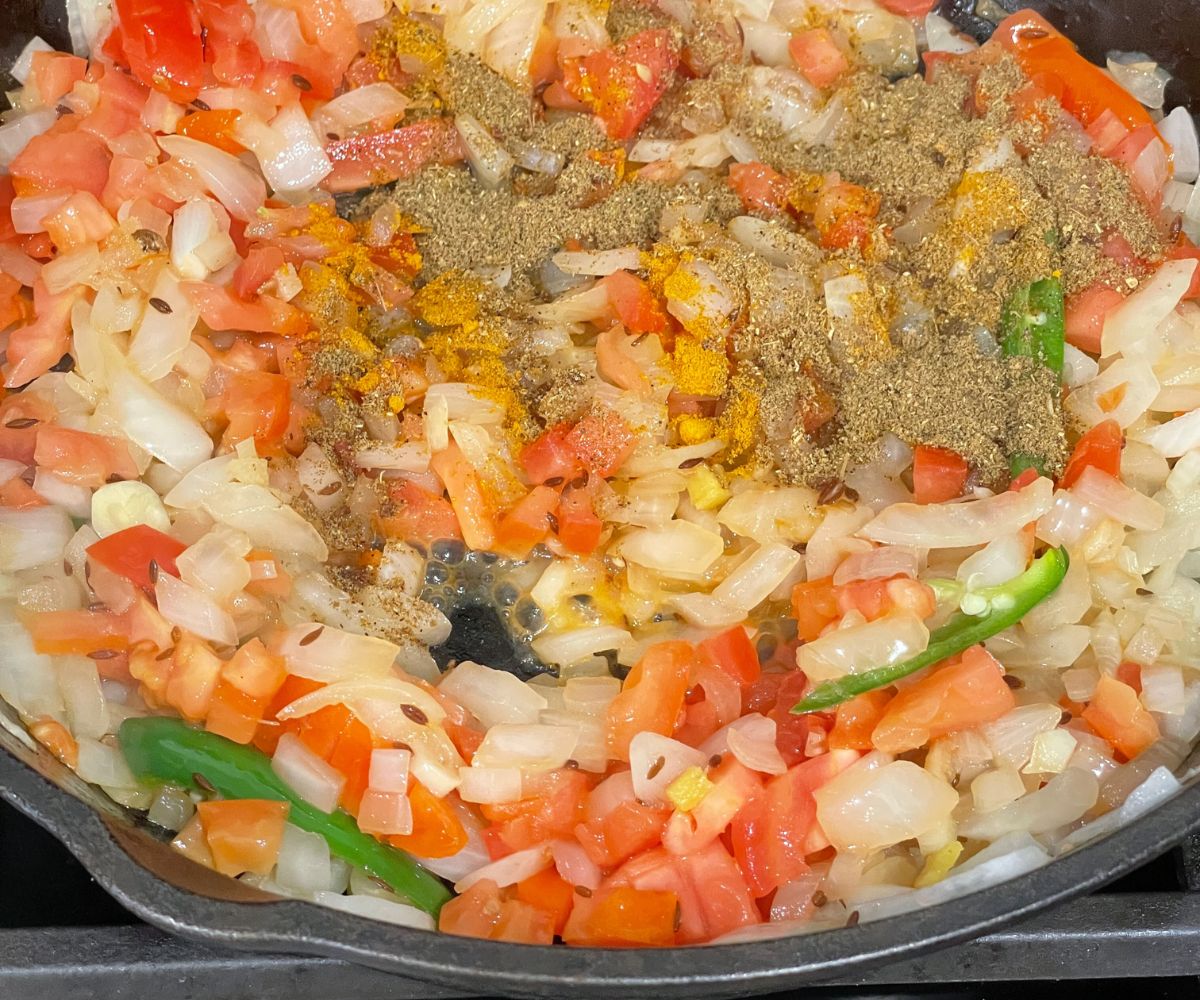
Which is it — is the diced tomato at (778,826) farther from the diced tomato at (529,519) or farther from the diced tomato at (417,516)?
the diced tomato at (417,516)

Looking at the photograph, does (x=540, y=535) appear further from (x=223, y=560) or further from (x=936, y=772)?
(x=936, y=772)

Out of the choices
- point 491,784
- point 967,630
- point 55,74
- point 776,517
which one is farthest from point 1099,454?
point 55,74

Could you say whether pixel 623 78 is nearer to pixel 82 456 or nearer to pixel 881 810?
pixel 82 456

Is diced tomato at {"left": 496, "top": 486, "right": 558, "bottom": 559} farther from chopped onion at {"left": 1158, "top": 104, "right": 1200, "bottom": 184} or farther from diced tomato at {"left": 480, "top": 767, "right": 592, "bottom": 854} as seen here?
chopped onion at {"left": 1158, "top": 104, "right": 1200, "bottom": 184}

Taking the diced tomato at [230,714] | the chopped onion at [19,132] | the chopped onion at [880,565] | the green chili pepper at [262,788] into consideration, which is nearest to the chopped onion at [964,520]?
the chopped onion at [880,565]

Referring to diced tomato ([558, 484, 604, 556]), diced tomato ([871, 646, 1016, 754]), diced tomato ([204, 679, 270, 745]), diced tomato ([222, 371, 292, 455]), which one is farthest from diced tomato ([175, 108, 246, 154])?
diced tomato ([871, 646, 1016, 754])
